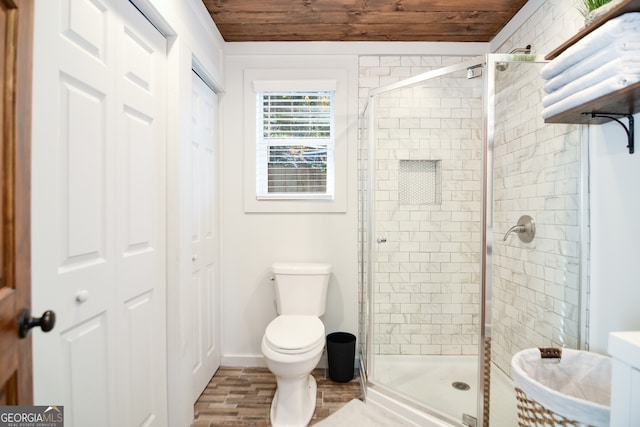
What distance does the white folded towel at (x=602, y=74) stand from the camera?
0.97 metres

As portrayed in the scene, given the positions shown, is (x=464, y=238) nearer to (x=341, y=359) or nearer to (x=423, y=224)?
(x=423, y=224)

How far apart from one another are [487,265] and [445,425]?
33.6 inches

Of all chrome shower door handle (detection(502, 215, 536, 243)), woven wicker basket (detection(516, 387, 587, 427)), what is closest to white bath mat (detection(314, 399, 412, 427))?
woven wicker basket (detection(516, 387, 587, 427))

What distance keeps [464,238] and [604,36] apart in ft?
3.38

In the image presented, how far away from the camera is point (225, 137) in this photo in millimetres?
2383

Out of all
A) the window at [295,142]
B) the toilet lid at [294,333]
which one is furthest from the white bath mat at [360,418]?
the window at [295,142]

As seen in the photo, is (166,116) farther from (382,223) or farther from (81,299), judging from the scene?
(382,223)

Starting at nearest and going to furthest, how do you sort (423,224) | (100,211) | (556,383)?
(100,211) → (556,383) → (423,224)

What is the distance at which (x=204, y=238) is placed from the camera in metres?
2.07

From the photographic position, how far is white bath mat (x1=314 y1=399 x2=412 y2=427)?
5.68 ft

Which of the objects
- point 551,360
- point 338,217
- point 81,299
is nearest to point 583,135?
point 551,360

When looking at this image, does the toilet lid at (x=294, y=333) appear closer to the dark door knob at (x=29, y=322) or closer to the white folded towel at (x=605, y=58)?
the dark door knob at (x=29, y=322)

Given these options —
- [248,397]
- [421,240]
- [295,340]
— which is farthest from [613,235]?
[248,397]

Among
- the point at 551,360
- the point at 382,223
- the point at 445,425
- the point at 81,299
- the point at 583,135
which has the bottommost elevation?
the point at 445,425
